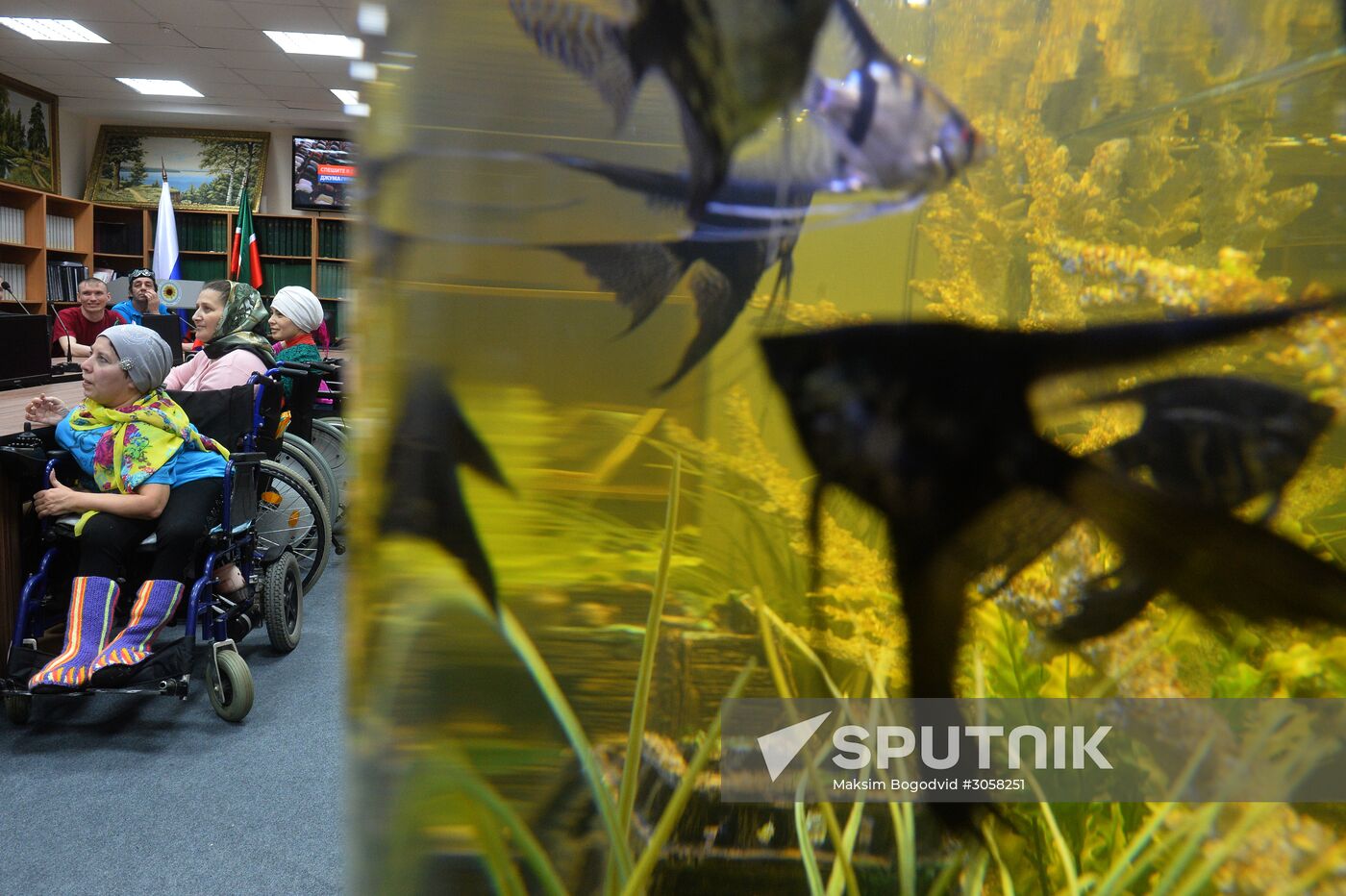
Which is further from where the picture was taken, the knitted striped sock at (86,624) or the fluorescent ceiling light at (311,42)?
the fluorescent ceiling light at (311,42)

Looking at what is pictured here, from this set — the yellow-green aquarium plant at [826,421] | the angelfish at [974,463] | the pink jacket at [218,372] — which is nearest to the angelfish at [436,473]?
the yellow-green aquarium plant at [826,421]

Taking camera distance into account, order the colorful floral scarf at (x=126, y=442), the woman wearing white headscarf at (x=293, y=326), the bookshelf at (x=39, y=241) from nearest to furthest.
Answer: the colorful floral scarf at (x=126, y=442), the woman wearing white headscarf at (x=293, y=326), the bookshelf at (x=39, y=241)

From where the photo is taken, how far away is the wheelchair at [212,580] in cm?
210

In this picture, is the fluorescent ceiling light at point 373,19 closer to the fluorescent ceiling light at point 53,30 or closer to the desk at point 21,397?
the desk at point 21,397

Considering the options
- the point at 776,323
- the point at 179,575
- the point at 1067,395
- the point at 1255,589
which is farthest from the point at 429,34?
the point at 179,575

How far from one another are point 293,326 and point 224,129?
5.21 m

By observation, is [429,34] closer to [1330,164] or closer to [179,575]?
[1330,164]

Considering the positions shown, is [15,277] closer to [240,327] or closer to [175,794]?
[240,327]

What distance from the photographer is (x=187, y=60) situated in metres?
6.10

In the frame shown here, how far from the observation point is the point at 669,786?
426 millimetres

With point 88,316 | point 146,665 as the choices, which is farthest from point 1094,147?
point 88,316

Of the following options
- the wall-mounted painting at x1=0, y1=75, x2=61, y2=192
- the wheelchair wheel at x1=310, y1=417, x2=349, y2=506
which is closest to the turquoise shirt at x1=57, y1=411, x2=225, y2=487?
the wheelchair wheel at x1=310, y1=417, x2=349, y2=506

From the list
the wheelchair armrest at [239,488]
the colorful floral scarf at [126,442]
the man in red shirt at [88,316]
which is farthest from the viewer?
the man in red shirt at [88,316]

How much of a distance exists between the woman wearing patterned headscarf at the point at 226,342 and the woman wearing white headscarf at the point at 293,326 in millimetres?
143
